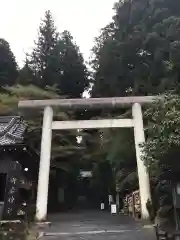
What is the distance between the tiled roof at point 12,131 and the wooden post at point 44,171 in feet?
3.61

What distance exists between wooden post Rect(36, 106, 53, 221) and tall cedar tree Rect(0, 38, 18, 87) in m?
19.4

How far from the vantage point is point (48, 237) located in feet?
31.3

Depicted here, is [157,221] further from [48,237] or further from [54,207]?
[54,207]

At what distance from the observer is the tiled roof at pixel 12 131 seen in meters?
13.3

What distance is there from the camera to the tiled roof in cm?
1326

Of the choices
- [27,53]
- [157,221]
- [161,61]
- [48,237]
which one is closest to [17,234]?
[48,237]

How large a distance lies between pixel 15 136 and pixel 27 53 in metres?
23.1

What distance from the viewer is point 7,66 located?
113ft

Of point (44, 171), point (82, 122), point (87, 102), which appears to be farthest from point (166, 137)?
point (87, 102)

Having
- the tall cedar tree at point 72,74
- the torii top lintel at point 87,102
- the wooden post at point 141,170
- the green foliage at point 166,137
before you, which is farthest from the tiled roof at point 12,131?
the tall cedar tree at point 72,74

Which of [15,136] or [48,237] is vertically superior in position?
[15,136]

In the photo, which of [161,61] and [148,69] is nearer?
[161,61]

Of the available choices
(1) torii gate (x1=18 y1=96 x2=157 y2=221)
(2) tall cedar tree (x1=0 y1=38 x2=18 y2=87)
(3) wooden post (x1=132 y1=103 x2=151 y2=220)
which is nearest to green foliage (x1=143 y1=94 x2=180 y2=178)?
(3) wooden post (x1=132 y1=103 x2=151 y2=220)

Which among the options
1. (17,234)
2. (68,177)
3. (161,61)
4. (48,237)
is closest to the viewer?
(17,234)
